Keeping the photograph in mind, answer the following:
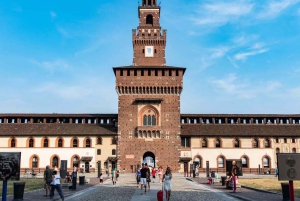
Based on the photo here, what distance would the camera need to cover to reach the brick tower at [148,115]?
53281mm

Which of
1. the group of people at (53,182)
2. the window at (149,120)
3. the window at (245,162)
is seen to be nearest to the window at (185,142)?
the window at (149,120)

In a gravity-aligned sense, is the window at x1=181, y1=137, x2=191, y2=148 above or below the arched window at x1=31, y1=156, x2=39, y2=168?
above

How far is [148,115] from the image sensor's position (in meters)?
55.2

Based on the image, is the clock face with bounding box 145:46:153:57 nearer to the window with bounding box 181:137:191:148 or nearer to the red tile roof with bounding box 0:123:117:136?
the red tile roof with bounding box 0:123:117:136

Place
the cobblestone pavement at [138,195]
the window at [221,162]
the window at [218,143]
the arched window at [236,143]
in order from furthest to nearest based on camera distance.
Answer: the arched window at [236,143], the window at [218,143], the window at [221,162], the cobblestone pavement at [138,195]

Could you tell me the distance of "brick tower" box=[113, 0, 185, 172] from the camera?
175 feet

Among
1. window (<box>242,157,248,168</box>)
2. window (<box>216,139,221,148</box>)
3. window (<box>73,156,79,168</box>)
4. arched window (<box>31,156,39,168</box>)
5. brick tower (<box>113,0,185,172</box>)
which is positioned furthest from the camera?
window (<box>216,139,221,148</box>)

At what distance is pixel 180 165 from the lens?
2121 inches

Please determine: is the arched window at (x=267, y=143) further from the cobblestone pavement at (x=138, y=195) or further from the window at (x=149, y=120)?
the cobblestone pavement at (x=138, y=195)

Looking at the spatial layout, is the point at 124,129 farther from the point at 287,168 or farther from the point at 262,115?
the point at 287,168

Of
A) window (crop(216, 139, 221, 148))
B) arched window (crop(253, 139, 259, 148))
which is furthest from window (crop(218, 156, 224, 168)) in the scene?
arched window (crop(253, 139, 259, 148))

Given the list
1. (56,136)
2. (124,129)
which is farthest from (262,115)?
(56,136)

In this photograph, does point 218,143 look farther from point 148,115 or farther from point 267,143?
point 148,115

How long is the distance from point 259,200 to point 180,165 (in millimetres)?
35897
